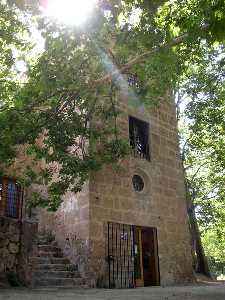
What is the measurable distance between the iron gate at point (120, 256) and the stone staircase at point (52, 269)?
1150 millimetres

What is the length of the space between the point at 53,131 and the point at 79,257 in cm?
410

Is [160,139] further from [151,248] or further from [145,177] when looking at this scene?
[151,248]

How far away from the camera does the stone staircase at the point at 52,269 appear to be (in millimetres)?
Result: 9234

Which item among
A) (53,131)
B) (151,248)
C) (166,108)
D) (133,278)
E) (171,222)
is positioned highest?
(166,108)

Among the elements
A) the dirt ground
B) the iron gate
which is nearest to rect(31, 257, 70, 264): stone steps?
the iron gate

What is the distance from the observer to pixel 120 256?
37.0 feet

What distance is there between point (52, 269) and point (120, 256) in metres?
2.17

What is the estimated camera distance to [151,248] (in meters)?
12.7

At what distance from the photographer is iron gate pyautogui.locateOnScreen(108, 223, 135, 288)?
35.9 ft

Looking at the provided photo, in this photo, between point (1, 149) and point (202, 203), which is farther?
point (202, 203)

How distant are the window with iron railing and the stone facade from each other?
4.73 feet

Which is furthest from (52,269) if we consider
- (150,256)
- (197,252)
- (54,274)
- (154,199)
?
(197,252)

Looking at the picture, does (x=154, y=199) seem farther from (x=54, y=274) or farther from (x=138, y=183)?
(x=54, y=274)

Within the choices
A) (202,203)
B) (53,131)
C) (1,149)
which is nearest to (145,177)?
(53,131)
